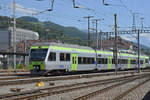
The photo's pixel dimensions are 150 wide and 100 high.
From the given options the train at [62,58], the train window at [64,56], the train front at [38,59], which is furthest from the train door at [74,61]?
the train front at [38,59]

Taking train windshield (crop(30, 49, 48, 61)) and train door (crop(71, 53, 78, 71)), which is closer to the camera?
train windshield (crop(30, 49, 48, 61))

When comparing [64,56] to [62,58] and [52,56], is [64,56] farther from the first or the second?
[52,56]

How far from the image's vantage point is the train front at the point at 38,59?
76.2 ft

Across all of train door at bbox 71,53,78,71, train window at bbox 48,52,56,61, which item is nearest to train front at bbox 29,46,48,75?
train window at bbox 48,52,56,61

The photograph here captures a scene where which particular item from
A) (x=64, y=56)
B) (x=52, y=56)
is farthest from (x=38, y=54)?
(x=64, y=56)

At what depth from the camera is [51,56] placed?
23.7m

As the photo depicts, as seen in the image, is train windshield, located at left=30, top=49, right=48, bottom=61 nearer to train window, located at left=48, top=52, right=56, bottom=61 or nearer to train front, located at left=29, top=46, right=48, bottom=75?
train front, located at left=29, top=46, right=48, bottom=75

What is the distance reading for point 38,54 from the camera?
23906mm

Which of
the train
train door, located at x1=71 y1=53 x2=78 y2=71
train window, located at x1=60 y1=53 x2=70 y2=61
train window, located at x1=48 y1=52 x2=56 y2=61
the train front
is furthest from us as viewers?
train door, located at x1=71 y1=53 x2=78 y2=71

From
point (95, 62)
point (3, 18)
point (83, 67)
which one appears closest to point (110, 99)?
point (83, 67)

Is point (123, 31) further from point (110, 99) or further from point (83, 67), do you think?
point (110, 99)

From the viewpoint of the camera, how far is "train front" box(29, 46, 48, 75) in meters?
23.2

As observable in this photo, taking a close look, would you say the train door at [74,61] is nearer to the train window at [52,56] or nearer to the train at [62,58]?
the train at [62,58]

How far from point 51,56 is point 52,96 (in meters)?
11.2
